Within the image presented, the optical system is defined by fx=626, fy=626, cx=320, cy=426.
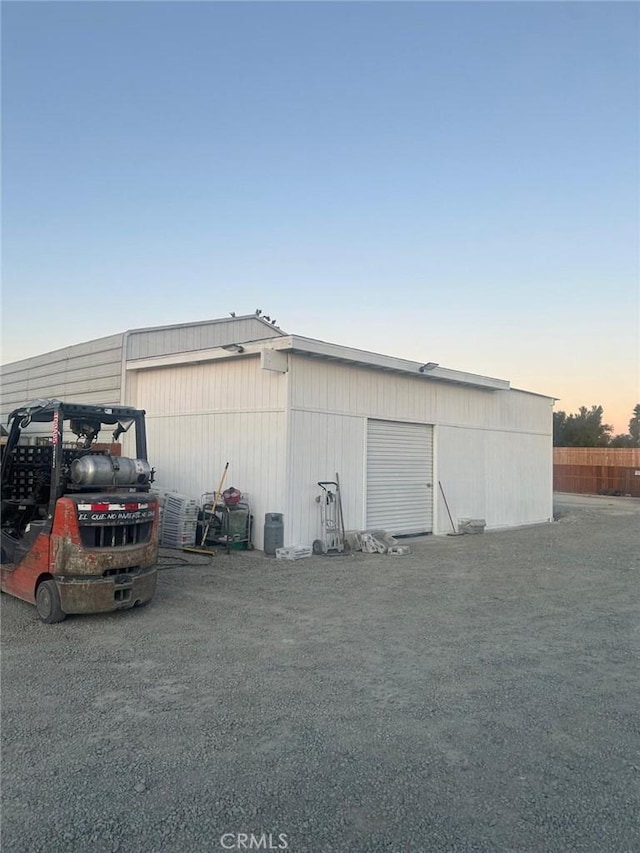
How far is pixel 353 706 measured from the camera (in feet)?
15.6

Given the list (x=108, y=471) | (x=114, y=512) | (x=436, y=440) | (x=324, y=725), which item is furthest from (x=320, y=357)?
(x=324, y=725)

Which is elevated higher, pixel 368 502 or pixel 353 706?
pixel 368 502

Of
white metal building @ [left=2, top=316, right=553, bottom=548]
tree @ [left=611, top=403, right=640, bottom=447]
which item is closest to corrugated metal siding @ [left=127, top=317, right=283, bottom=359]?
white metal building @ [left=2, top=316, right=553, bottom=548]

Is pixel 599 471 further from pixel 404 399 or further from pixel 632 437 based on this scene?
pixel 632 437

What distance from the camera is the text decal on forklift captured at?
6.59 meters

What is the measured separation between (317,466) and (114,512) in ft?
20.6

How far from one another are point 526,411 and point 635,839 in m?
17.4

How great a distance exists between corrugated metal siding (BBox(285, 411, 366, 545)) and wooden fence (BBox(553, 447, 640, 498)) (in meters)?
25.7

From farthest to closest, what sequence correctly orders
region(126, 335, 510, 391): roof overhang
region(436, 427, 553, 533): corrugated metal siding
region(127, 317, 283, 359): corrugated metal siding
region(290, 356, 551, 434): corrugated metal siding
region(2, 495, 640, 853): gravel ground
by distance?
1. region(127, 317, 283, 359): corrugated metal siding
2. region(436, 427, 553, 533): corrugated metal siding
3. region(290, 356, 551, 434): corrugated metal siding
4. region(126, 335, 510, 391): roof overhang
5. region(2, 495, 640, 853): gravel ground

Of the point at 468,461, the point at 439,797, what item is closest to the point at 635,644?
the point at 439,797

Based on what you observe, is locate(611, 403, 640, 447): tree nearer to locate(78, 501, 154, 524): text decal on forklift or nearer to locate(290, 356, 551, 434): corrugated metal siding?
locate(290, 356, 551, 434): corrugated metal siding

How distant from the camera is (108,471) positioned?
720cm

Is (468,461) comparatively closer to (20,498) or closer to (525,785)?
(20,498)

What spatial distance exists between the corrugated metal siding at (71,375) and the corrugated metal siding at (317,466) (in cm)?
621
